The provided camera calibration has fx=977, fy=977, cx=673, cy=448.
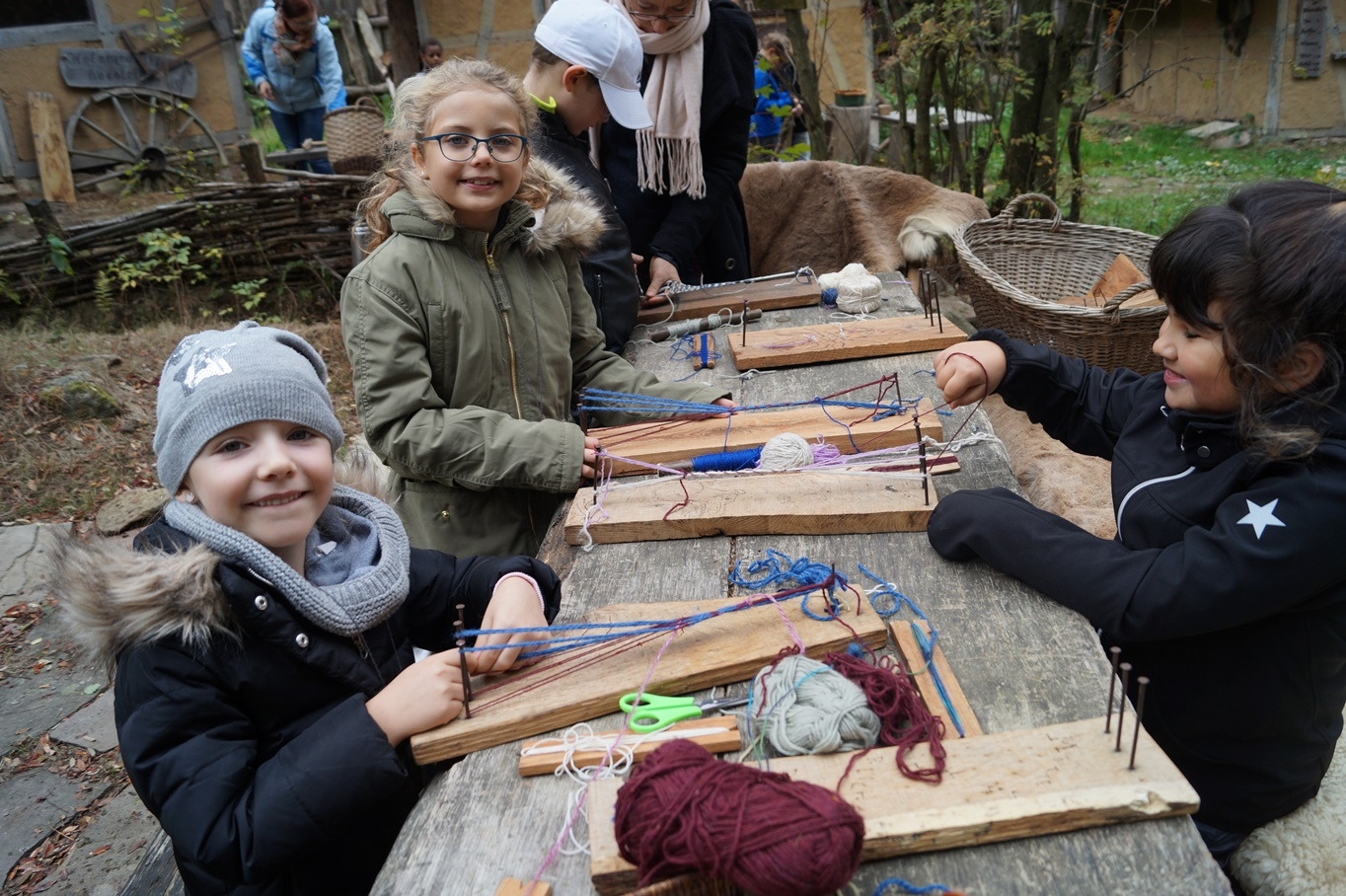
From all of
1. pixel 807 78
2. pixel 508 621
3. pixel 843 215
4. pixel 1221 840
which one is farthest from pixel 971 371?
pixel 807 78

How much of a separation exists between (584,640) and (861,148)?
7.37 meters

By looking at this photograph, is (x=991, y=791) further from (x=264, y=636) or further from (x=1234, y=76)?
(x=1234, y=76)

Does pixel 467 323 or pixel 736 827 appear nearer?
pixel 736 827

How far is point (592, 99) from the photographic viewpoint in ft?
9.80

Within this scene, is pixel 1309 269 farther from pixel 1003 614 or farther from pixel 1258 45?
pixel 1258 45

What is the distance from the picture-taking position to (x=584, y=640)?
1.65 m

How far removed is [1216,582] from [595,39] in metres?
2.20

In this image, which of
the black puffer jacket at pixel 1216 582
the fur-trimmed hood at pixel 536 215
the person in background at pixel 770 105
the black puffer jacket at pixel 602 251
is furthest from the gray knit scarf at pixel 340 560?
the person in background at pixel 770 105

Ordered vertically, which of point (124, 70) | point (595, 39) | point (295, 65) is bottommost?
point (595, 39)

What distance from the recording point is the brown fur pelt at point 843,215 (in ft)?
15.1

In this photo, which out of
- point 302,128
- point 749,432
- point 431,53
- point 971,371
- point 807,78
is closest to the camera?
point 971,371

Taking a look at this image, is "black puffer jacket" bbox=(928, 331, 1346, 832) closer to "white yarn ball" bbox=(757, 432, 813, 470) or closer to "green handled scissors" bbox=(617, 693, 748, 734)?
"white yarn ball" bbox=(757, 432, 813, 470)

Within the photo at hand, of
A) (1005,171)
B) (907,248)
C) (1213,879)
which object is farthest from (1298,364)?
(1005,171)

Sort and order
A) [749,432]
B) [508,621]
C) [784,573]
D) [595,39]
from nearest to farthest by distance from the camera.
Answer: [508,621] < [784,573] < [749,432] < [595,39]
